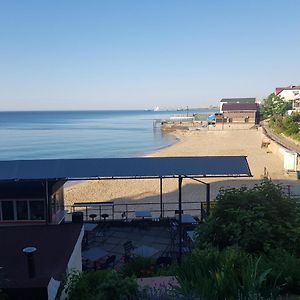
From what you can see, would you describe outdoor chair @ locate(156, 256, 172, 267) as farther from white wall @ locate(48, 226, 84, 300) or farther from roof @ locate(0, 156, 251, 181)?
roof @ locate(0, 156, 251, 181)

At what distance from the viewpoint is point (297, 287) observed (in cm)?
660

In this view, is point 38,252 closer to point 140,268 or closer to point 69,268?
point 69,268

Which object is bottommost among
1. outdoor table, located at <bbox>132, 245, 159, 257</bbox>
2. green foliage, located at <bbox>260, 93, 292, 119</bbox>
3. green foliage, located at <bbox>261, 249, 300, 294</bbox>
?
outdoor table, located at <bbox>132, 245, 159, 257</bbox>

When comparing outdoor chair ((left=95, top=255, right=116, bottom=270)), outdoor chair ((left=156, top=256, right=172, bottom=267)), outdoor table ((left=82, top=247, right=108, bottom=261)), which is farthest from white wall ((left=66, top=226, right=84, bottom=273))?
outdoor chair ((left=156, top=256, right=172, bottom=267))

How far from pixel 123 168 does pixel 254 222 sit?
7.53m

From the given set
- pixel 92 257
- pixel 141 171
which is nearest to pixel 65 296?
pixel 92 257

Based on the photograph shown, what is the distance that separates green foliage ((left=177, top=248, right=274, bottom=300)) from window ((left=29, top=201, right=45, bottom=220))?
9787 mm

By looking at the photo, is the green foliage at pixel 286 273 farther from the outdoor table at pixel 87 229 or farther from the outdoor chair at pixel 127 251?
the outdoor table at pixel 87 229

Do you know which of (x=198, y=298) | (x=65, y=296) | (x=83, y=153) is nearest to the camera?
(x=198, y=298)

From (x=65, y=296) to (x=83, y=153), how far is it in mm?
56009

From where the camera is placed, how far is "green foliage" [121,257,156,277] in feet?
33.8

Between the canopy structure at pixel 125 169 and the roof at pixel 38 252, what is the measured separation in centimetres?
279

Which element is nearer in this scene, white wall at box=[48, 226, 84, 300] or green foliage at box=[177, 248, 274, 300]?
green foliage at box=[177, 248, 274, 300]

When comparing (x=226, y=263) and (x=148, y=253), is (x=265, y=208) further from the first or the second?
(x=148, y=253)
